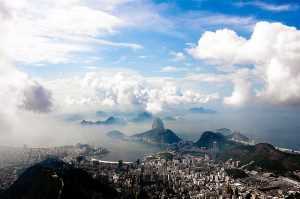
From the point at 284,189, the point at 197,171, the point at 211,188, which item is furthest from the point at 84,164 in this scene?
the point at 284,189

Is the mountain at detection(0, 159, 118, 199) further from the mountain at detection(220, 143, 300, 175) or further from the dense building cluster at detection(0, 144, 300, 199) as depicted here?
the mountain at detection(220, 143, 300, 175)

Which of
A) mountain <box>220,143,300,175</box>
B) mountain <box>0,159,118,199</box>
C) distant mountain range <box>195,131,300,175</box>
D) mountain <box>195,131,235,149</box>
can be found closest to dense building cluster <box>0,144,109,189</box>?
mountain <box>0,159,118,199</box>

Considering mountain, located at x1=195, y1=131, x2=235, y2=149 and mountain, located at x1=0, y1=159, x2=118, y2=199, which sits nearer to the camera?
mountain, located at x1=0, y1=159, x2=118, y2=199

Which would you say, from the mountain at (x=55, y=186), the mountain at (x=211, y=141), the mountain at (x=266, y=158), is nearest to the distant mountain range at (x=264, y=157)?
the mountain at (x=266, y=158)

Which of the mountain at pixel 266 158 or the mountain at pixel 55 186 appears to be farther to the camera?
the mountain at pixel 266 158

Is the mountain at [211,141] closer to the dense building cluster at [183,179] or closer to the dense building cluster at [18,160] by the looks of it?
the dense building cluster at [183,179]

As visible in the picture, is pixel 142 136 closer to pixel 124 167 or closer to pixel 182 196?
pixel 124 167
